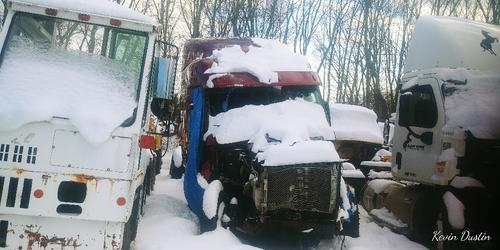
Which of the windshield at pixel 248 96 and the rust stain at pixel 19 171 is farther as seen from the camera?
the windshield at pixel 248 96

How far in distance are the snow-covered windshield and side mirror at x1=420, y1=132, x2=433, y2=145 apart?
5432 mm

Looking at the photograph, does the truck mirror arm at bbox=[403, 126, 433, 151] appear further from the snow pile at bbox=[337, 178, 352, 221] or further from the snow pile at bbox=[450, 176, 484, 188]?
the snow pile at bbox=[337, 178, 352, 221]

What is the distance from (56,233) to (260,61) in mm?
4862

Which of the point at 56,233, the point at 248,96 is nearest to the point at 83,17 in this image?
the point at 56,233

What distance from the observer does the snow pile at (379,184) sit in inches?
384

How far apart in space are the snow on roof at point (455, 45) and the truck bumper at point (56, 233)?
7.06m

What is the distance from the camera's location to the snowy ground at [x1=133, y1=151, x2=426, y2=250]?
19.5ft

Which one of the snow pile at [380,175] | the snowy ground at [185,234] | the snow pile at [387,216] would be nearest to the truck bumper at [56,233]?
the snowy ground at [185,234]

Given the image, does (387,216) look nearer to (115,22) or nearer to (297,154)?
(297,154)

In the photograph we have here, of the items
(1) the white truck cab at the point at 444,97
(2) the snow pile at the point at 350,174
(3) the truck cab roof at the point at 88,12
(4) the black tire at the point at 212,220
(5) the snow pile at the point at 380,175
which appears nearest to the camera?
(3) the truck cab roof at the point at 88,12

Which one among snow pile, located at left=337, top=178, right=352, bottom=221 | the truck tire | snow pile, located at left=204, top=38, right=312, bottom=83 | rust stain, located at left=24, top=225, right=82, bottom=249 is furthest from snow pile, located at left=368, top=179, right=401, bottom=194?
rust stain, located at left=24, top=225, right=82, bottom=249

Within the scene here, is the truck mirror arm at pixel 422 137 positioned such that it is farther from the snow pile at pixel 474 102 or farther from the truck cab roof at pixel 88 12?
the truck cab roof at pixel 88 12

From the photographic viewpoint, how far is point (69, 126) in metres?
4.62

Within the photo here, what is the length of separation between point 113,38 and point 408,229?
639 cm
